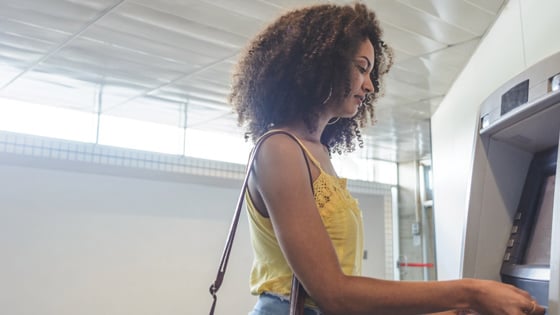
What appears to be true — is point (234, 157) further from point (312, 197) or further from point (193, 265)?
point (312, 197)

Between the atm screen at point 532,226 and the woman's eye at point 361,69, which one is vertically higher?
the woman's eye at point 361,69

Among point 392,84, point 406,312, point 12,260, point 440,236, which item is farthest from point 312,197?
point 12,260

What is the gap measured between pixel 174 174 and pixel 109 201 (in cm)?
62

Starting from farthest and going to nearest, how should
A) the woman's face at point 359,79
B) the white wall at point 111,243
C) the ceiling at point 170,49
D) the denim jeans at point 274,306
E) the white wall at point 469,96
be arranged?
the white wall at point 111,243
the ceiling at point 170,49
the white wall at point 469,96
the woman's face at point 359,79
the denim jeans at point 274,306

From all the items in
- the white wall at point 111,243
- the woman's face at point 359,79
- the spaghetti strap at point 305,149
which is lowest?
the white wall at point 111,243

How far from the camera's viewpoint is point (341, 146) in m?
1.20

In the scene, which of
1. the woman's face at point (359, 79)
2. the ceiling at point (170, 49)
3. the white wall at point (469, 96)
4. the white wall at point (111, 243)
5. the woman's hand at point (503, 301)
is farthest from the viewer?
the white wall at point (111, 243)

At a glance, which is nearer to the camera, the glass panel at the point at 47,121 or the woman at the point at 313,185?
the woman at the point at 313,185

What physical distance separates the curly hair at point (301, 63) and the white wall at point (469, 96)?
504mm

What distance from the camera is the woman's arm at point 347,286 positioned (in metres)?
0.71

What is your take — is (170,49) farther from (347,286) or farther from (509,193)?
(347,286)

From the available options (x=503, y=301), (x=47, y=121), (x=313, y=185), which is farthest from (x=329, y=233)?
(x=47, y=121)

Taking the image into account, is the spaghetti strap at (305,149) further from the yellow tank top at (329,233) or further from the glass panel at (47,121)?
the glass panel at (47,121)

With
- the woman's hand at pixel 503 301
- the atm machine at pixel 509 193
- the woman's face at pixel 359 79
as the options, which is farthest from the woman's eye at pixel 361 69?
the woman's hand at pixel 503 301
